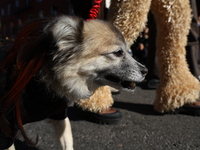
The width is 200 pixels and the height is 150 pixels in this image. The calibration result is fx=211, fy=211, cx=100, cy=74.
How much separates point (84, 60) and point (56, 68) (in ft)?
0.66

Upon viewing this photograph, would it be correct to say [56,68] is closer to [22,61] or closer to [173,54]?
[22,61]

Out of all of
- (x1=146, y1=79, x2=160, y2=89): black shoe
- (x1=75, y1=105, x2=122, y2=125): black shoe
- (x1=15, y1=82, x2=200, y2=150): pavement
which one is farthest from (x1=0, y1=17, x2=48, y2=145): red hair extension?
(x1=146, y1=79, x2=160, y2=89): black shoe

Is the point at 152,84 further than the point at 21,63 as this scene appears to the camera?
Yes

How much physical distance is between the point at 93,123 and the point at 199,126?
105 centimetres

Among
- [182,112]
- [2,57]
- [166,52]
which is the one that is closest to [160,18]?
[166,52]

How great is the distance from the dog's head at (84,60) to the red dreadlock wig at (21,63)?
0.28ft

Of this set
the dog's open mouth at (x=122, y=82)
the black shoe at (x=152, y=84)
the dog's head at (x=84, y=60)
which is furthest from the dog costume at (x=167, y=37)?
the black shoe at (x=152, y=84)

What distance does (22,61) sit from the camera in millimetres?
1273

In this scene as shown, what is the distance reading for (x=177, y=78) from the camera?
2.24 meters

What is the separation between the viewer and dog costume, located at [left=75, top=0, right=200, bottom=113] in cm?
200

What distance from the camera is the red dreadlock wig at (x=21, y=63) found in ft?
4.09

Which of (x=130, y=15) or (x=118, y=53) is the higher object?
(x=130, y=15)

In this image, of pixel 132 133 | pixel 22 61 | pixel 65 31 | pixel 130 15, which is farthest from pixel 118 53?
pixel 132 133

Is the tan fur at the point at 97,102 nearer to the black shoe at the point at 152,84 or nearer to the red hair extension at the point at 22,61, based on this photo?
the red hair extension at the point at 22,61
